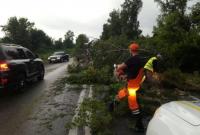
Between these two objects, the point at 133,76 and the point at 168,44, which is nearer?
the point at 133,76

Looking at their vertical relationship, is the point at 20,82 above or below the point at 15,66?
below

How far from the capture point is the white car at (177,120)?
2.88 m

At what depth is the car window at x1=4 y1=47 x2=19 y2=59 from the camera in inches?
441

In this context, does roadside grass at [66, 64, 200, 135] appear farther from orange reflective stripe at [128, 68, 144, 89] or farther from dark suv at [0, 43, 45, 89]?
dark suv at [0, 43, 45, 89]

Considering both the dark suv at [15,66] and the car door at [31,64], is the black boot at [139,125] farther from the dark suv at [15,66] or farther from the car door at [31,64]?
the car door at [31,64]

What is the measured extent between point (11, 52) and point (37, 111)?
12.0 ft

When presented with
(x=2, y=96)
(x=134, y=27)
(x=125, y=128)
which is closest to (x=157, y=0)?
(x=134, y=27)

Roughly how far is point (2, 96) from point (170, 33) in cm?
1501

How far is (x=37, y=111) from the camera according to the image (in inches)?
343

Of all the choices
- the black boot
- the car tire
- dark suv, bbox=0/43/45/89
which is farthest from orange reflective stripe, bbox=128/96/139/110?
the car tire

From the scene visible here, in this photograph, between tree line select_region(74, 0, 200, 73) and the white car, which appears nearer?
the white car

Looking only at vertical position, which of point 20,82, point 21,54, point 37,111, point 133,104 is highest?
point 21,54

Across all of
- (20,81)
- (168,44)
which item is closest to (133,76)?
(20,81)

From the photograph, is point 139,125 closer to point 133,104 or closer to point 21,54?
point 133,104
